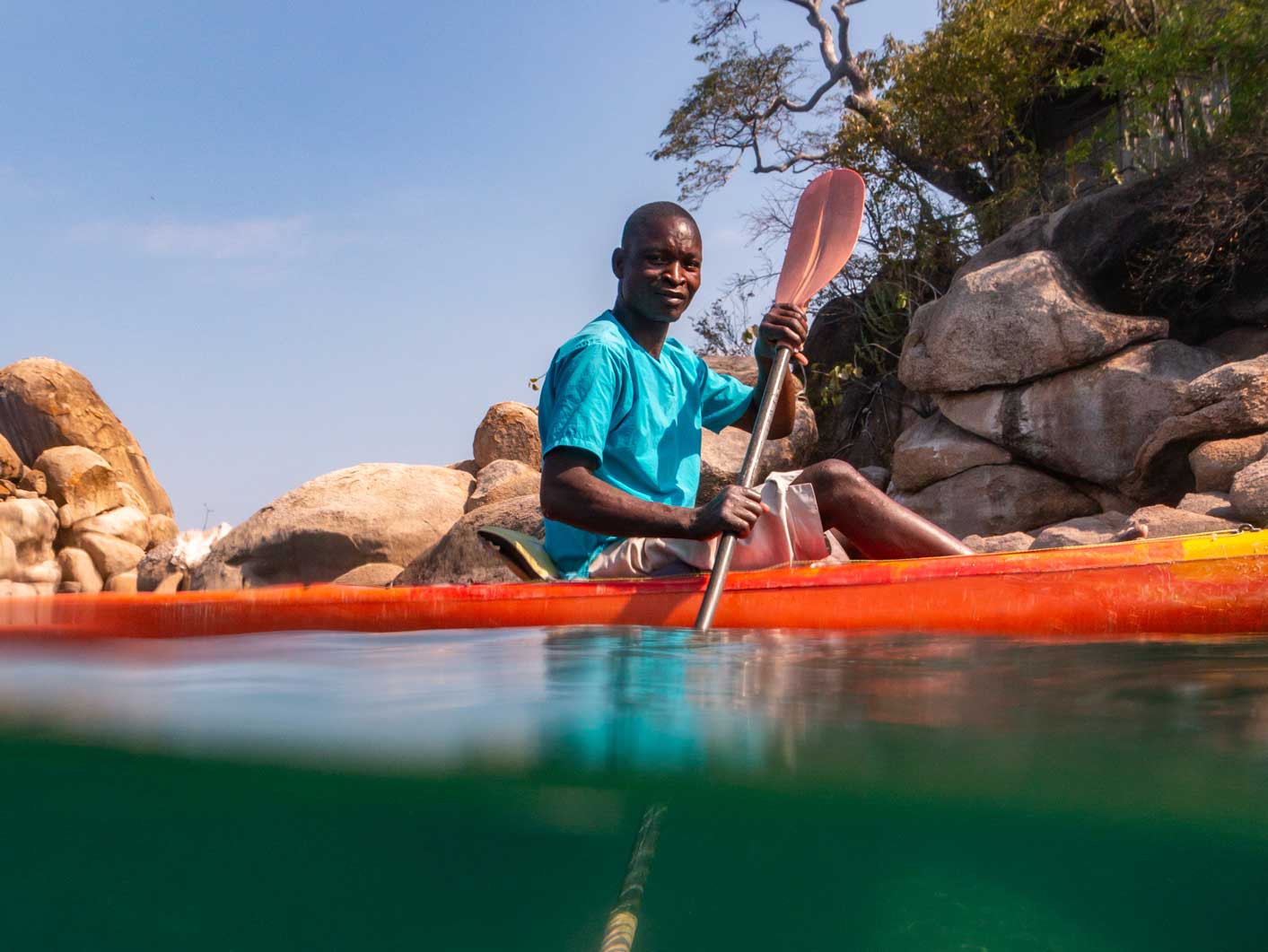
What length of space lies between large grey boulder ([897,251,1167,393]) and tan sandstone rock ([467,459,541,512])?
131 inches

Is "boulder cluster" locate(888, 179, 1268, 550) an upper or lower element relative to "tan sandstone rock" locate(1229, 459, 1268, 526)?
upper

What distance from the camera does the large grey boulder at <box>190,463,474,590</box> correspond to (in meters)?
8.29

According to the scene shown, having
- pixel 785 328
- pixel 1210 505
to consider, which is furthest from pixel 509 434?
pixel 785 328

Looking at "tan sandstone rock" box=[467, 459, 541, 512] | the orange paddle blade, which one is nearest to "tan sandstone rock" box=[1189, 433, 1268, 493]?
the orange paddle blade

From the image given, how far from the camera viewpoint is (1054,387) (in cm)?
742

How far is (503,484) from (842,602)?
6184 millimetres

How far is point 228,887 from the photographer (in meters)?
1.02

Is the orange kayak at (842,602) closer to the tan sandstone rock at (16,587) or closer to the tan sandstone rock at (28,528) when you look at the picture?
the tan sandstone rock at (16,587)

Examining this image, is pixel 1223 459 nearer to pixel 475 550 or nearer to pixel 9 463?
pixel 475 550

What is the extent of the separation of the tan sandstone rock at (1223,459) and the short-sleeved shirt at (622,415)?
3.74m

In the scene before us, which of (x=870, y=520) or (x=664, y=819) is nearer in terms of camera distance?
(x=664, y=819)

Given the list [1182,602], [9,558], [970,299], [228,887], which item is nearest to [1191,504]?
[970,299]

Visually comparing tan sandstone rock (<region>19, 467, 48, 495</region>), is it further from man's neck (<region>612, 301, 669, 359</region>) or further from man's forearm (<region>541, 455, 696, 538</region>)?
man's forearm (<region>541, 455, 696, 538</region>)

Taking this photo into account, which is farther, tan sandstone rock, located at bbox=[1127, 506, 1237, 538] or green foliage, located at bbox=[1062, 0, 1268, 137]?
green foliage, located at bbox=[1062, 0, 1268, 137]
